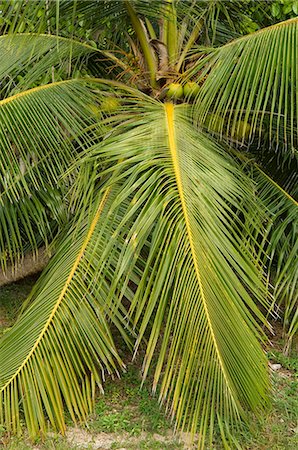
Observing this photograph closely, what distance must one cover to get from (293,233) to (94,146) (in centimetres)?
117

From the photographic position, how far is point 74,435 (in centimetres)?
322

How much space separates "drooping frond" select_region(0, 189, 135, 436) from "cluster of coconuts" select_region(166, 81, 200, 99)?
3.08 ft

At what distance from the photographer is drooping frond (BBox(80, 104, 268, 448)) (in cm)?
295

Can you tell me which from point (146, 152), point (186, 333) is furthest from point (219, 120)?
point (186, 333)

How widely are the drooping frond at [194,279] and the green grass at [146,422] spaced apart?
13 centimetres

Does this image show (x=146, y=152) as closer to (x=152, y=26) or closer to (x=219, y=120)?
(x=219, y=120)

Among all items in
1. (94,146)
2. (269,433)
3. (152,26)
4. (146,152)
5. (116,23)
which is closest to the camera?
(269,433)

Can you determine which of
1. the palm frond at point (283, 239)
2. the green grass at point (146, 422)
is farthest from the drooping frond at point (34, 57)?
the green grass at point (146, 422)

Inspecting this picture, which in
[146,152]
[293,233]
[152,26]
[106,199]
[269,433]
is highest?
[152,26]

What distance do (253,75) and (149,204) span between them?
3.13 feet

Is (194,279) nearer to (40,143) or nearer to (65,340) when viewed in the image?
(65,340)

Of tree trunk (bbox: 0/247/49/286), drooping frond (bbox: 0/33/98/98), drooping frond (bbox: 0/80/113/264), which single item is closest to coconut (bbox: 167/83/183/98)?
drooping frond (bbox: 0/80/113/264)

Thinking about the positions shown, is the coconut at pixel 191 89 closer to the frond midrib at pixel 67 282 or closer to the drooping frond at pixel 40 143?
the drooping frond at pixel 40 143

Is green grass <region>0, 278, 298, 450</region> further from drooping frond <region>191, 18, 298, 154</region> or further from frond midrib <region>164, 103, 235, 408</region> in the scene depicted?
drooping frond <region>191, 18, 298, 154</region>
